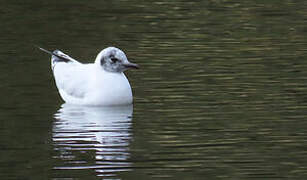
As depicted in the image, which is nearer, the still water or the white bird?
the still water

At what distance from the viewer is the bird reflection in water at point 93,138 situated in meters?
12.3

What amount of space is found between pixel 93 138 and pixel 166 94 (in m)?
2.51

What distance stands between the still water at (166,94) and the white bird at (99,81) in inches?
5.7

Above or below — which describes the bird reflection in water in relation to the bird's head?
below

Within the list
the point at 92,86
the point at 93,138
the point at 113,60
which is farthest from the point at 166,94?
the point at 93,138

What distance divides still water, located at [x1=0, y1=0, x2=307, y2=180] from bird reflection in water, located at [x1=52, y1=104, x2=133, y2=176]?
0.05 ft

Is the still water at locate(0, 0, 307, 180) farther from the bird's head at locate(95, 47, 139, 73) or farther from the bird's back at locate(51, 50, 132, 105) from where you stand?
the bird's head at locate(95, 47, 139, 73)

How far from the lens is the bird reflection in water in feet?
40.4

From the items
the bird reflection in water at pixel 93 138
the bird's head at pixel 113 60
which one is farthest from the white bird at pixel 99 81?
the bird reflection in water at pixel 93 138

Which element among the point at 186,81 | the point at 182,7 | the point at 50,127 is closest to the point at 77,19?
the point at 182,7

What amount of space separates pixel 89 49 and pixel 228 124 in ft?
18.8

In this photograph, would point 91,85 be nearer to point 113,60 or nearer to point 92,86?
point 92,86

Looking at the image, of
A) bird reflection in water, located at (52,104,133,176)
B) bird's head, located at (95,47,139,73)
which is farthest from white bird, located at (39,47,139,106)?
bird reflection in water, located at (52,104,133,176)

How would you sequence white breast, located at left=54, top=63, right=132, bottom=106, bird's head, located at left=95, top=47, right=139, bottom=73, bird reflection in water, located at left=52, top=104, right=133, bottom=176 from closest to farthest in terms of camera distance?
1. bird reflection in water, located at left=52, top=104, right=133, bottom=176
2. white breast, located at left=54, top=63, right=132, bottom=106
3. bird's head, located at left=95, top=47, right=139, bottom=73
